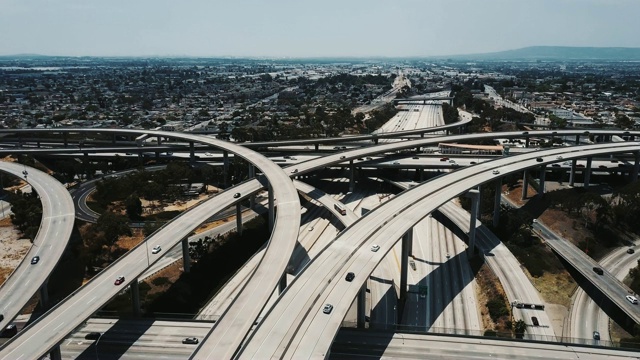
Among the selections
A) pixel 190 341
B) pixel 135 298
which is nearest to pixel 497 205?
pixel 190 341

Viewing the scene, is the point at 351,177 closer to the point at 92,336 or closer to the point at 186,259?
the point at 186,259

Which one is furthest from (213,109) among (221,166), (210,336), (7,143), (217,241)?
(210,336)

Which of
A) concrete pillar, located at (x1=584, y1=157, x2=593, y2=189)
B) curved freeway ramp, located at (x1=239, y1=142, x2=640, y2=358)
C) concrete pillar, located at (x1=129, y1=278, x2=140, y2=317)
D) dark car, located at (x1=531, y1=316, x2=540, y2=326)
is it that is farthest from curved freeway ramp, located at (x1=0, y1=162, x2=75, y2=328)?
concrete pillar, located at (x1=584, y1=157, x2=593, y2=189)

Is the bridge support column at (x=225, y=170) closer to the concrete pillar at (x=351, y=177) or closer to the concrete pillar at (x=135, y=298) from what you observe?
the concrete pillar at (x=351, y=177)

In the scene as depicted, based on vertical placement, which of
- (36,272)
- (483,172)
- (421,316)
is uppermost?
(483,172)

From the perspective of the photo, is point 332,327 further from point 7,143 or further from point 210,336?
point 7,143
